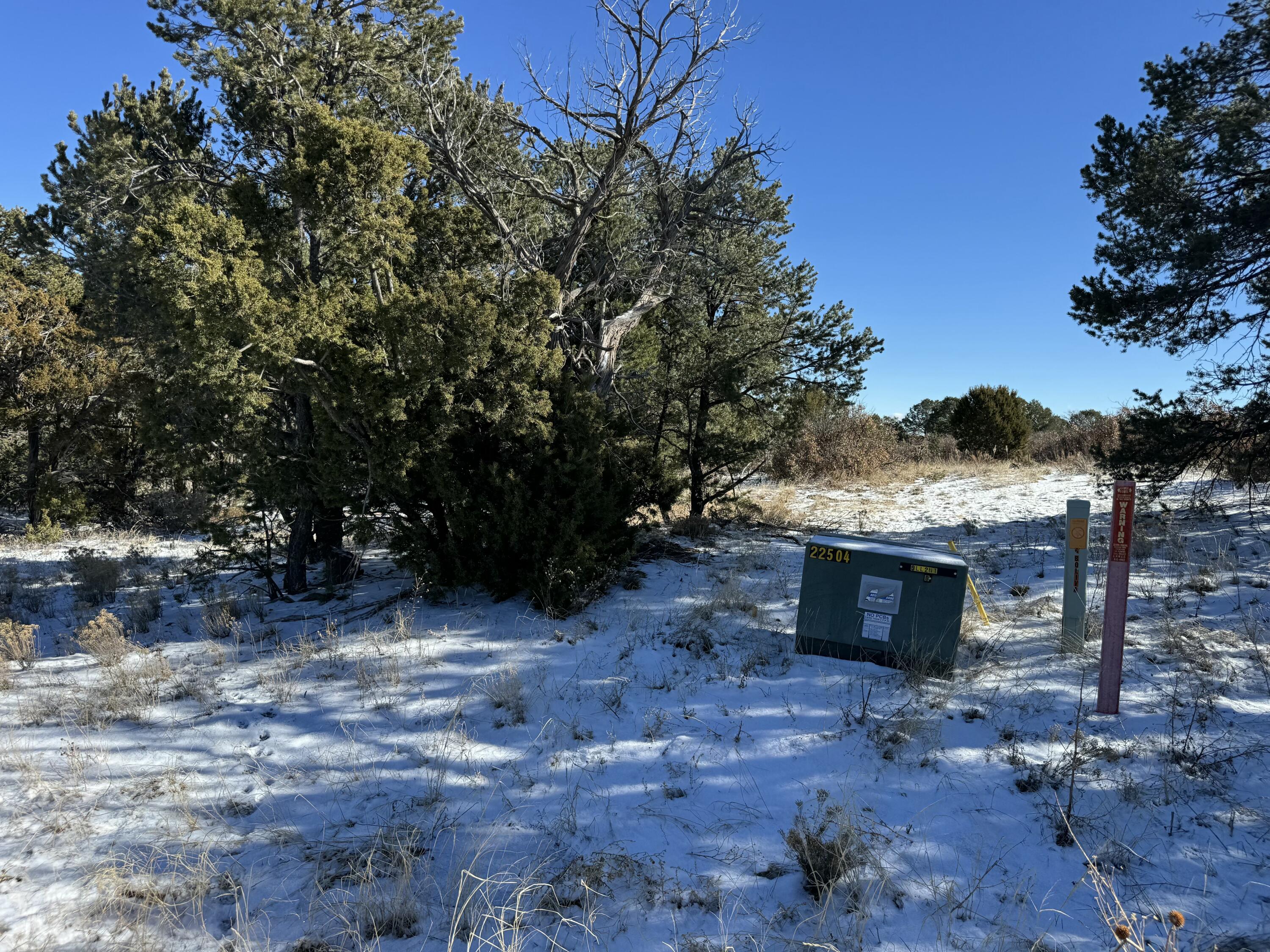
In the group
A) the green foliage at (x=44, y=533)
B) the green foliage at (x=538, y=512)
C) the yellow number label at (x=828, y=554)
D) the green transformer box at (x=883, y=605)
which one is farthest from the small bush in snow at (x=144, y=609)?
the yellow number label at (x=828, y=554)

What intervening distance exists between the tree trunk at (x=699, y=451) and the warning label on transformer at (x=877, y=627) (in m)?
5.58

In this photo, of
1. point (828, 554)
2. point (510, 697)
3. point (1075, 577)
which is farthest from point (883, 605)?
point (510, 697)

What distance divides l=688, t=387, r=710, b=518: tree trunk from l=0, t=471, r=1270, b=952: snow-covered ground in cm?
435

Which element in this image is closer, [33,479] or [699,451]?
[699,451]

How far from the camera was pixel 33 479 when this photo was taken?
15836mm

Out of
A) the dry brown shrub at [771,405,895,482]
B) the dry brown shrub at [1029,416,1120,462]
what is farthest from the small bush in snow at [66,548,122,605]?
the dry brown shrub at [1029,416,1120,462]

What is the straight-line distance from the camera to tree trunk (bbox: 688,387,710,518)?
11.1m

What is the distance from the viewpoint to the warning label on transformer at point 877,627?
5418 millimetres

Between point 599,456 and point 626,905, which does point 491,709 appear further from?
point 599,456

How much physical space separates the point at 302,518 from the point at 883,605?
6.68 meters

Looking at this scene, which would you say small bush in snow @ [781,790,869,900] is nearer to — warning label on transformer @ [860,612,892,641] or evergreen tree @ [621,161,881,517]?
warning label on transformer @ [860,612,892,641]

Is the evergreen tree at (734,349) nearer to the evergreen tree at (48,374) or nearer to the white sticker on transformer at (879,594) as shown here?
the white sticker on transformer at (879,594)

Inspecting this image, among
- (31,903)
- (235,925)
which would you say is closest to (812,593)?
(235,925)

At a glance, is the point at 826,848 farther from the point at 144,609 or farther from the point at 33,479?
the point at 33,479
